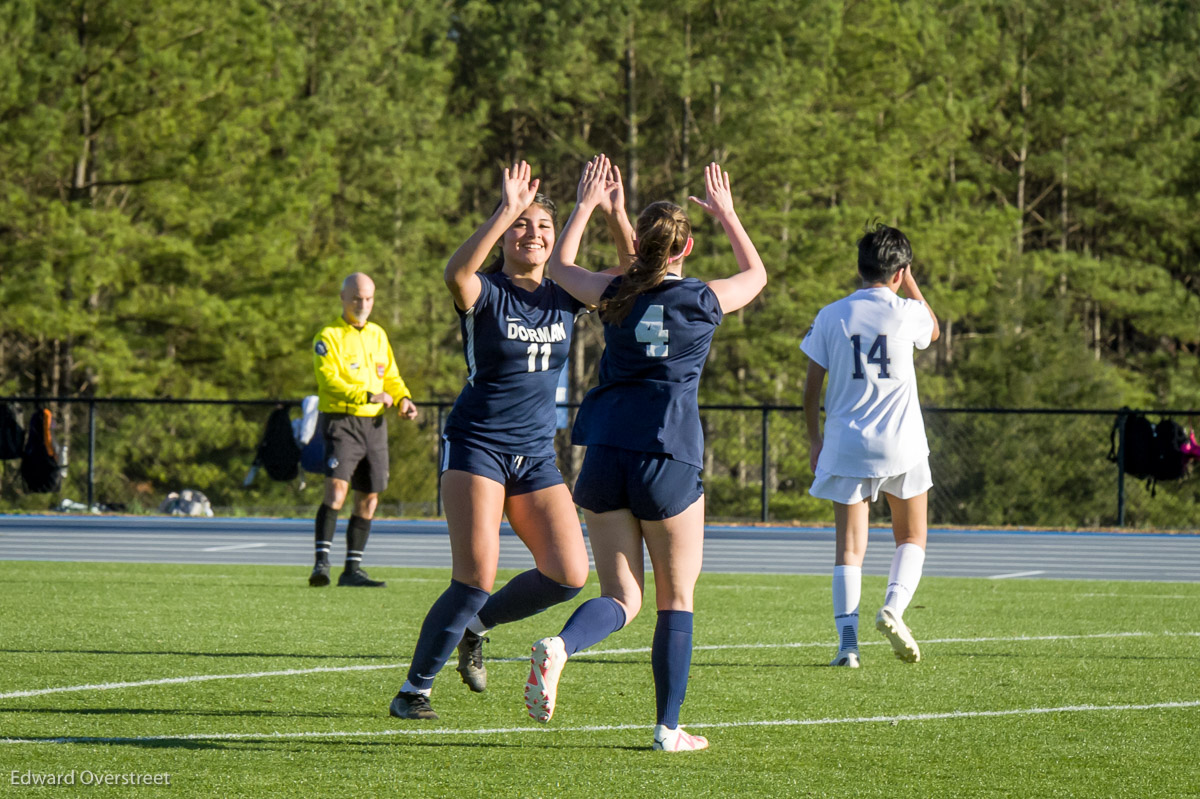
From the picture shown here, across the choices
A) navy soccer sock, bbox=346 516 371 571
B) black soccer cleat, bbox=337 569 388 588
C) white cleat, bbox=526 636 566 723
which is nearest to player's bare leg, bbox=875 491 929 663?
white cleat, bbox=526 636 566 723

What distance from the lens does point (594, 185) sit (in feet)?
17.8

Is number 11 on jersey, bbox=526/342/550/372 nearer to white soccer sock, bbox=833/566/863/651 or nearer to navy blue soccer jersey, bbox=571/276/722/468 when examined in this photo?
navy blue soccer jersey, bbox=571/276/722/468

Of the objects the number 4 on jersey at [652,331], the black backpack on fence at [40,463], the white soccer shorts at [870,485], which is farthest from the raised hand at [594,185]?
the black backpack on fence at [40,463]

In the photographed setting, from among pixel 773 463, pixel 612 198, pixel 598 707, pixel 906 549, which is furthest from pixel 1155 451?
pixel 612 198

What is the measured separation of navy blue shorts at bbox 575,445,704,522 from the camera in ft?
16.5

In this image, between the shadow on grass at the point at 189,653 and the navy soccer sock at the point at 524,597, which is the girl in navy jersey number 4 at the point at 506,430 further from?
the shadow on grass at the point at 189,653

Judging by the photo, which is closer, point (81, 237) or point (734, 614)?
point (734, 614)

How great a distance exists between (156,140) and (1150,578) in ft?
80.0

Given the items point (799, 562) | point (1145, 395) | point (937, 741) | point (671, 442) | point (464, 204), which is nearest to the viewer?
point (671, 442)

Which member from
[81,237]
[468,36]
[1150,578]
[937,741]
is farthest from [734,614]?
[468,36]

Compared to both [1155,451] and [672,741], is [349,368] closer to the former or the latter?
[672,741]

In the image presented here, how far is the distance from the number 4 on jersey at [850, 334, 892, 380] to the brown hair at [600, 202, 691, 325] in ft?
6.44

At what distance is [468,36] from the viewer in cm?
4422

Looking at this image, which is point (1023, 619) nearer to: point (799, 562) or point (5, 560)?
point (799, 562)
